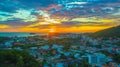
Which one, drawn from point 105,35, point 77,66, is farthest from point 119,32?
point 77,66

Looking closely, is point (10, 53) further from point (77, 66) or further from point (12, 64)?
point (77, 66)

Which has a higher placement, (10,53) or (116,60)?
(10,53)

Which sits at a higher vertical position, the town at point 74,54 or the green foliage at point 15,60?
the green foliage at point 15,60

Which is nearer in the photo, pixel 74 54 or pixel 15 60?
pixel 15 60

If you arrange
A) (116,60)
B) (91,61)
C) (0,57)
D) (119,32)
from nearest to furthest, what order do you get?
(0,57), (91,61), (116,60), (119,32)

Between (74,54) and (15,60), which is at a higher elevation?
(15,60)

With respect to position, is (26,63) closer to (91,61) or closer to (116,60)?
(91,61)

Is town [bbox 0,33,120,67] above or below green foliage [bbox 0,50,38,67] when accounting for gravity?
below

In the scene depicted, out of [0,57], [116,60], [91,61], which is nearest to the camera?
[0,57]

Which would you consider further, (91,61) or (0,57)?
(91,61)

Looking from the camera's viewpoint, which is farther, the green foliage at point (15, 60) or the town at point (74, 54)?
the town at point (74, 54)

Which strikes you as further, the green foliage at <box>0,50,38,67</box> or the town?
the town
